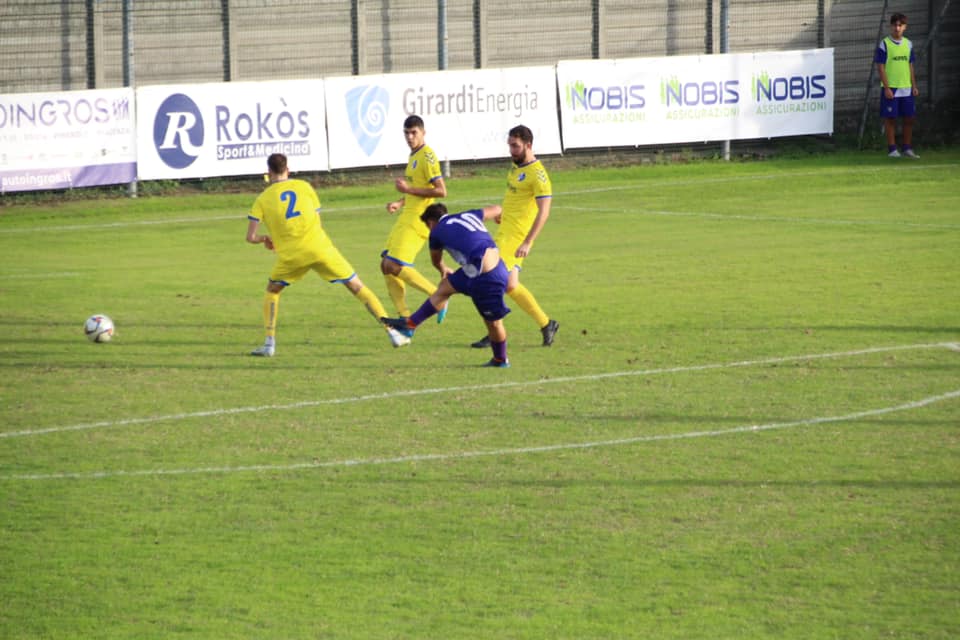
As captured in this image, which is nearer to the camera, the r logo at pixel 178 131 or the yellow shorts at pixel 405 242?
the yellow shorts at pixel 405 242

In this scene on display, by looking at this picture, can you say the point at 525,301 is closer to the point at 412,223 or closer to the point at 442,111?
the point at 412,223

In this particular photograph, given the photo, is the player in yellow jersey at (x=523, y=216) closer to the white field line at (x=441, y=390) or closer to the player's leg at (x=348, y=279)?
the player's leg at (x=348, y=279)

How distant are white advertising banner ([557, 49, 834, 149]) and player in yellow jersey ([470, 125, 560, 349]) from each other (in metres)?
14.2

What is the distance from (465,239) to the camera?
12930 mm

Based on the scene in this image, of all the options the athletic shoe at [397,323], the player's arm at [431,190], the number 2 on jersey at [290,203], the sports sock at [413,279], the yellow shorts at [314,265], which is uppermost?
the player's arm at [431,190]

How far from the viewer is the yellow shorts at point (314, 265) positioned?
46.0 feet

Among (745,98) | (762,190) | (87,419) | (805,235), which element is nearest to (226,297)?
(87,419)

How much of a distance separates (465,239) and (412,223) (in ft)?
7.82

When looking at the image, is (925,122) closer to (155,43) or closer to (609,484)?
(155,43)

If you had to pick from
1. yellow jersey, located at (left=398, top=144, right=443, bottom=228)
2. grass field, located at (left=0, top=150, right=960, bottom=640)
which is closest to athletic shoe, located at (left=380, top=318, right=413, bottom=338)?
grass field, located at (left=0, top=150, right=960, bottom=640)

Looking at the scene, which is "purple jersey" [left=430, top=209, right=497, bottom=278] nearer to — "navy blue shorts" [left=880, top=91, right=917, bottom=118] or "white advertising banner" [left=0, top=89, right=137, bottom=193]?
"white advertising banner" [left=0, top=89, right=137, bottom=193]

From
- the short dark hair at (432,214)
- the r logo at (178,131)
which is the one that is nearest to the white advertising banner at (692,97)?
the r logo at (178,131)

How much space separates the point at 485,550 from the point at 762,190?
1936 centimetres

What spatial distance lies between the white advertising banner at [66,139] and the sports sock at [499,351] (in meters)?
13.7
